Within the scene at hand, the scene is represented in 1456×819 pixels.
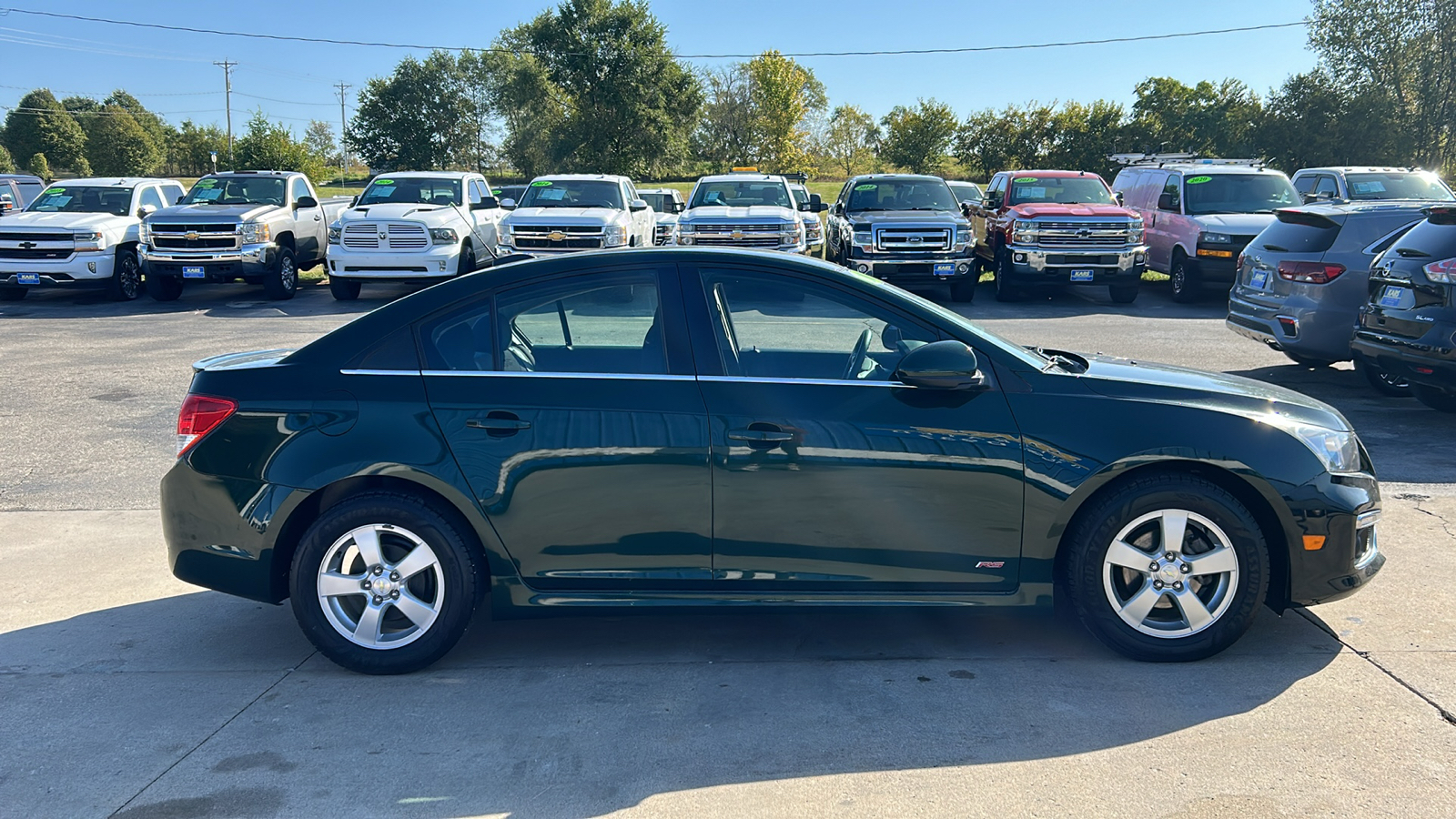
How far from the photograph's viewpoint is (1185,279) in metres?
17.9

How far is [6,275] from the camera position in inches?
714

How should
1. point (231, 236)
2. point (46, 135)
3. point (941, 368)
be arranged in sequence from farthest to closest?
1. point (46, 135)
2. point (231, 236)
3. point (941, 368)

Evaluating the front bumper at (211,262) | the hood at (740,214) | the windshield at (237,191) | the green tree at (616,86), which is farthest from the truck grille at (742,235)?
the green tree at (616,86)

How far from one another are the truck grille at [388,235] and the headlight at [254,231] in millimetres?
1833

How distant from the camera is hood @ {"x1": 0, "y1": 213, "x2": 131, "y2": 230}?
59.5 feet

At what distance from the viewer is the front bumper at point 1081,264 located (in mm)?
17312

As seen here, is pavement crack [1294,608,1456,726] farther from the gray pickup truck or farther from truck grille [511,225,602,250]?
the gray pickup truck

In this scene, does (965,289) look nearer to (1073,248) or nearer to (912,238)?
(912,238)

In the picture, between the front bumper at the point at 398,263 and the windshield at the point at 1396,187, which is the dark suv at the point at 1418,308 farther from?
the front bumper at the point at 398,263

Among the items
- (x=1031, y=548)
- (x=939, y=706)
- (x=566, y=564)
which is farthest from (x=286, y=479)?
(x=1031, y=548)

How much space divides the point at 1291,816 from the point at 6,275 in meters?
20.4

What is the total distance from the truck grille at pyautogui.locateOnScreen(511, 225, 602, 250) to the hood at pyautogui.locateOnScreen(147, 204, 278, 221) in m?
4.61

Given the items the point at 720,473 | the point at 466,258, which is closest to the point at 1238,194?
the point at 466,258

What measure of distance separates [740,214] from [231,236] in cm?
849
